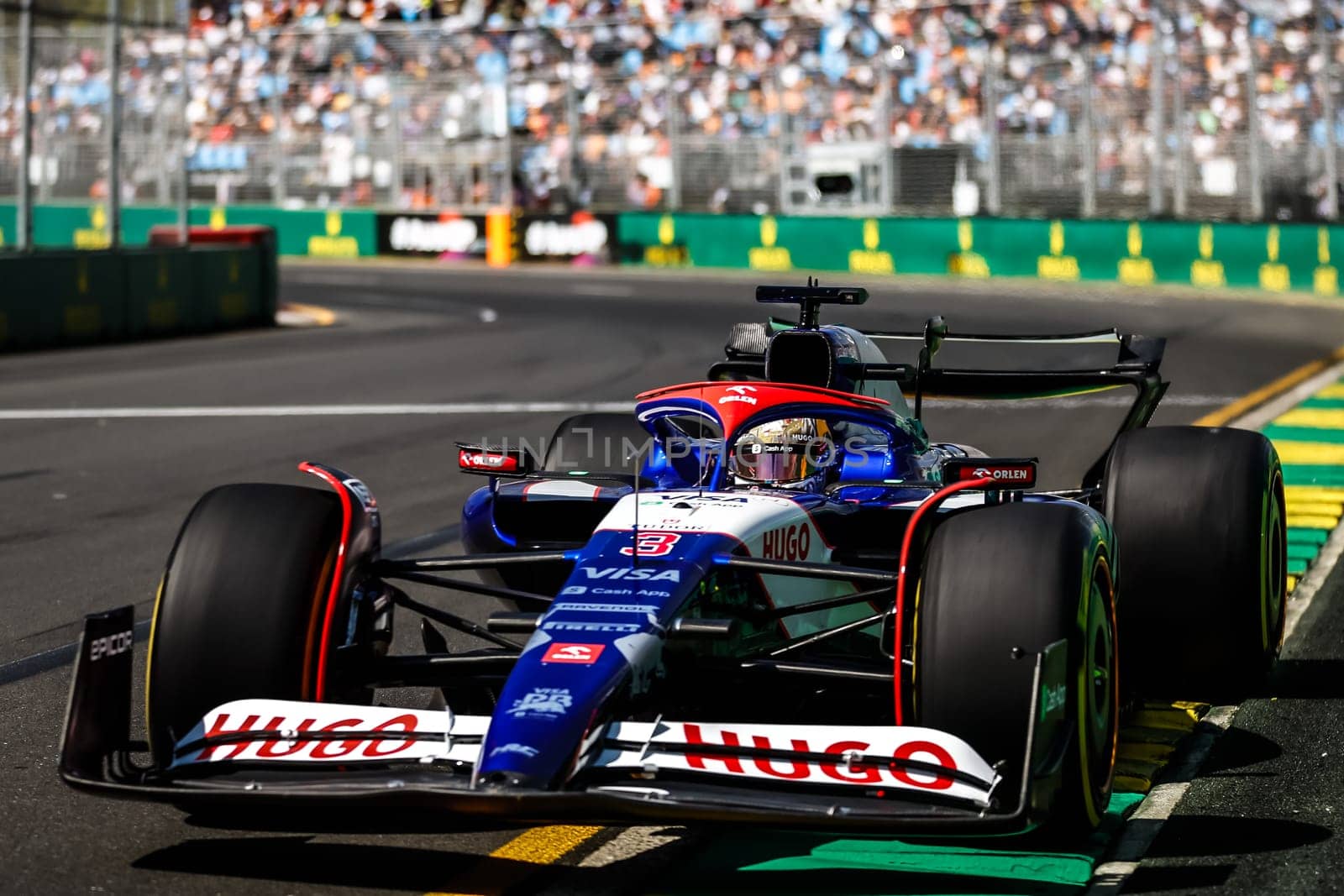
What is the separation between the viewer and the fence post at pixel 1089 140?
25.8m

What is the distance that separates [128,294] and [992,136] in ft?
41.0

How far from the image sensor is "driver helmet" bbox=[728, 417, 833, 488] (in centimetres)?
603

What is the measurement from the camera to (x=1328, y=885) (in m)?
4.46

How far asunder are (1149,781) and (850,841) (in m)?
1.02

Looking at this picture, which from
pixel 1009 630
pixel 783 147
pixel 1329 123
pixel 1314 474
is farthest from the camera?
pixel 783 147

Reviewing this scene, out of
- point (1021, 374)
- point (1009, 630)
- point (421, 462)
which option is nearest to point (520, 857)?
point (1009, 630)

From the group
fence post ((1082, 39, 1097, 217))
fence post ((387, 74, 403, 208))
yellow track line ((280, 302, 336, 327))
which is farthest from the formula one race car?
fence post ((387, 74, 403, 208))

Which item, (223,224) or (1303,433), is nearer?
(1303,433)

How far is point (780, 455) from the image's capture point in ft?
19.8

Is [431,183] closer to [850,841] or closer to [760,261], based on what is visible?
[760,261]

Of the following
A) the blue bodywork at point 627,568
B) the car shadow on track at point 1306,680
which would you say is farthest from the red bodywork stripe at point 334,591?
the car shadow on track at point 1306,680

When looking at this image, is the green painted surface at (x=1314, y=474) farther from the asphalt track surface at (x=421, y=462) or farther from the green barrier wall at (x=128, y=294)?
the green barrier wall at (x=128, y=294)

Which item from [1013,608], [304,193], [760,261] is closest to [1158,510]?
[1013,608]

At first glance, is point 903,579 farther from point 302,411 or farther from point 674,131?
point 674,131
